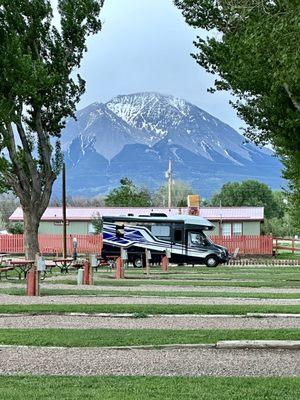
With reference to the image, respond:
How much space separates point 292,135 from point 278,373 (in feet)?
44.0

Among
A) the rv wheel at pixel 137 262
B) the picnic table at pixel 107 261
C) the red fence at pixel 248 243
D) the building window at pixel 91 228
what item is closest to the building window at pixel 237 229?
the red fence at pixel 248 243

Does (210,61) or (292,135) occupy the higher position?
(210,61)

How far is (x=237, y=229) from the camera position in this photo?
197 feet

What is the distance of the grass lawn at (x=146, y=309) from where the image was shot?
15.2 metres

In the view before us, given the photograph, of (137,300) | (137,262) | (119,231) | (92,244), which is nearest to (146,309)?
(137,300)

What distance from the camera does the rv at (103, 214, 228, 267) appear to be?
129ft

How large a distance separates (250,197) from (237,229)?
46.5 m

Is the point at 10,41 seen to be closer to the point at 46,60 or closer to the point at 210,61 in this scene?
the point at 46,60

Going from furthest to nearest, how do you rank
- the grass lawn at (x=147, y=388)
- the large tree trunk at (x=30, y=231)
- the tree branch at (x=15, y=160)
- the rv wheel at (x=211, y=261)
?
1. the rv wheel at (x=211, y=261)
2. the large tree trunk at (x=30, y=231)
3. the tree branch at (x=15, y=160)
4. the grass lawn at (x=147, y=388)

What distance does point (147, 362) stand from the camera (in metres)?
9.55

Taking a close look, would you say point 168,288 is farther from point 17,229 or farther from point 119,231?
point 17,229

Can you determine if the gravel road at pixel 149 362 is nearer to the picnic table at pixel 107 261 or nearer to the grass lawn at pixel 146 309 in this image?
the grass lawn at pixel 146 309

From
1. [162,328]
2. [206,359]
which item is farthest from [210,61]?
[206,359]

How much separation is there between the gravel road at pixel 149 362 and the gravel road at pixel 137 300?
684cm
